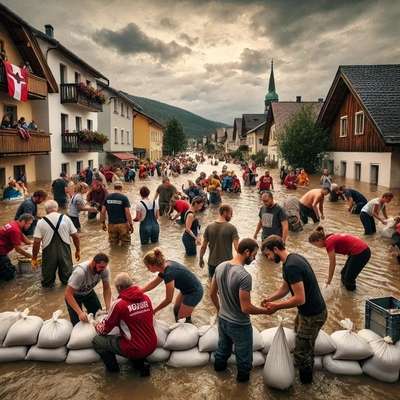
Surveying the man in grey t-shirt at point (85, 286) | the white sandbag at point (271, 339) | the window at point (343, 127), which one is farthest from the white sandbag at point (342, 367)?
the window at point (343, 127)

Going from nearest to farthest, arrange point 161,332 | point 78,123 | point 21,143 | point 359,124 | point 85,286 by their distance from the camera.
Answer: point 161,332, point 85,286, point 21,143, point 359,124, point 78,123

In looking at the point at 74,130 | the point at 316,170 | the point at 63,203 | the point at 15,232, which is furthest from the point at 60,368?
the point at 316,170

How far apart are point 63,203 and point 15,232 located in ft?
25.7

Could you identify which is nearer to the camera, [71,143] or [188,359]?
[188,359]

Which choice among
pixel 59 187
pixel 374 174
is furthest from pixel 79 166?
pixel 374 174

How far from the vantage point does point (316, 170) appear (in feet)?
103

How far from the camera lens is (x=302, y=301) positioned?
380 cm

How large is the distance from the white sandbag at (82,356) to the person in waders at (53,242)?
246 cm

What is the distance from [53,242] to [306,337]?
4538 millimetres

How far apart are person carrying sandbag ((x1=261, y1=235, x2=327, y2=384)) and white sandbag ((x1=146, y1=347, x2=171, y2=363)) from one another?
4.56 feet

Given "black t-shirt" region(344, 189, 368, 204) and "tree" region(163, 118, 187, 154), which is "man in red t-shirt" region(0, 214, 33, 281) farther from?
"tree" region(163, 118, 187, 154)

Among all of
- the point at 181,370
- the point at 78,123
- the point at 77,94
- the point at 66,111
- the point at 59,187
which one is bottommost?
the point at 181,370

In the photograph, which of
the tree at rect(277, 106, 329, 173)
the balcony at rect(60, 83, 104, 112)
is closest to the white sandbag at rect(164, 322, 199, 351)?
the balcony at rect(60, 83, 104, 112)

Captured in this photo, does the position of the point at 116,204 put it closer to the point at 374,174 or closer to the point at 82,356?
the point at 82,356
